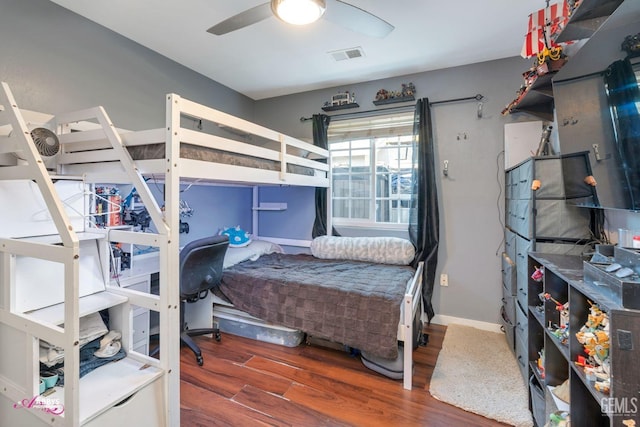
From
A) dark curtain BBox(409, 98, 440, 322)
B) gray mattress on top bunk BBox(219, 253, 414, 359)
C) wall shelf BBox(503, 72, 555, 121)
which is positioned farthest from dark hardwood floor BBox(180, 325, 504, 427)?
wall shelf BBox(503, 72, 555, 121)

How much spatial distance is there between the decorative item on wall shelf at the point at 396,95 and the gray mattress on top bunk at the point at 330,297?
5.64 ft

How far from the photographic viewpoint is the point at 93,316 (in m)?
1.54

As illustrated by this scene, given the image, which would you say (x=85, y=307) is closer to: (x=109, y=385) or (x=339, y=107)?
(x=109, y=385)

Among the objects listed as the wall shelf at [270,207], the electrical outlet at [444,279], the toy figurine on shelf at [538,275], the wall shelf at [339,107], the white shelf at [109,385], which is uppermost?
the wall shelf at [339,107]

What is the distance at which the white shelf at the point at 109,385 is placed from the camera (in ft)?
3.71

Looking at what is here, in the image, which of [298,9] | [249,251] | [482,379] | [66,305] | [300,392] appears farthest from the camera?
[249,251]

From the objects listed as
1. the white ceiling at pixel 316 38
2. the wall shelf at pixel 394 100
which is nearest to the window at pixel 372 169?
the wall shelf at pixel 394 100

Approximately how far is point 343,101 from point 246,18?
1.78 m

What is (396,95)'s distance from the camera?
3.04 meters

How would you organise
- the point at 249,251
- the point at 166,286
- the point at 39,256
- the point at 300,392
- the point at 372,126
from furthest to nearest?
the point at 372,126 < the point at 249,251 < the point at 300,392 < the point at 166,286 < the point at 39,256

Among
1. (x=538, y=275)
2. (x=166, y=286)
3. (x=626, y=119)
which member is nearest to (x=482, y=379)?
(x=538, y=275)

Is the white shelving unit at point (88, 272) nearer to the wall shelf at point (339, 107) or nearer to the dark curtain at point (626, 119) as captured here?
the wall shelf at point (339, 107)

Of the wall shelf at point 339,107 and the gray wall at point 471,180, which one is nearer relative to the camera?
the gray wall at point 471,180

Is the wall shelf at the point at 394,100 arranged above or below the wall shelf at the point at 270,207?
above
